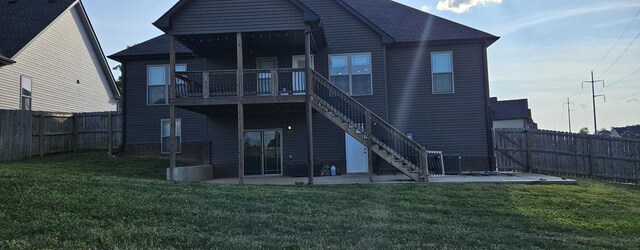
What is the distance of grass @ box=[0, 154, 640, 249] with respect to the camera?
525cm

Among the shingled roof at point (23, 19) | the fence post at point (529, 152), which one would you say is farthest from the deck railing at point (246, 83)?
the shingled roof at point (23, 19)

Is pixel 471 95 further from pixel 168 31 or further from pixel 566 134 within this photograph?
pixel 168 31

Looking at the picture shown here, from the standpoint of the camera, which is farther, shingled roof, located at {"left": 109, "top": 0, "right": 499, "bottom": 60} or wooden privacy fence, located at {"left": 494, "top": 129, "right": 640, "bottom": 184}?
shingled roof, located at {"left": 109, "top": 0, "right": 499, "bottom": 60}

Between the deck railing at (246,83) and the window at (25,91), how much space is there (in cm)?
950

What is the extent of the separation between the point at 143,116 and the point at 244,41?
7.02 metres

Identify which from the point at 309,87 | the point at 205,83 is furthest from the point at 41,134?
the point at 309,87

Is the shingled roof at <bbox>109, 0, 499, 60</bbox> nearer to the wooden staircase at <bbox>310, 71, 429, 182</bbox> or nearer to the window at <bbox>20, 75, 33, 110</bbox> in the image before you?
the wooden staircase at <bbox>310, 71, 429, 182</bbox>

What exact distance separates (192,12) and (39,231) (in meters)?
9.69

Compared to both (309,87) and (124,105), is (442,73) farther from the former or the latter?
(124,105)

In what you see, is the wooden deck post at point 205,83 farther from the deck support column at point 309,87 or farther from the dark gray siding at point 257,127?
the deck support column at point 309,87

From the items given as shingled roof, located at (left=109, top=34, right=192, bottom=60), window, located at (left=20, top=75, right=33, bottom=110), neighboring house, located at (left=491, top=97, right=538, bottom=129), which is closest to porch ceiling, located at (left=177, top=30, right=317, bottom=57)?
shingled roof, located at (left=109, top=34, right=192, bottom=60)

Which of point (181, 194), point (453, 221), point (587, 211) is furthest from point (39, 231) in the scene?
point (587, 211)

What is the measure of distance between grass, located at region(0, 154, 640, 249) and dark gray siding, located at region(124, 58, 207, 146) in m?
9.89

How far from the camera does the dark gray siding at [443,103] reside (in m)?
16.6
